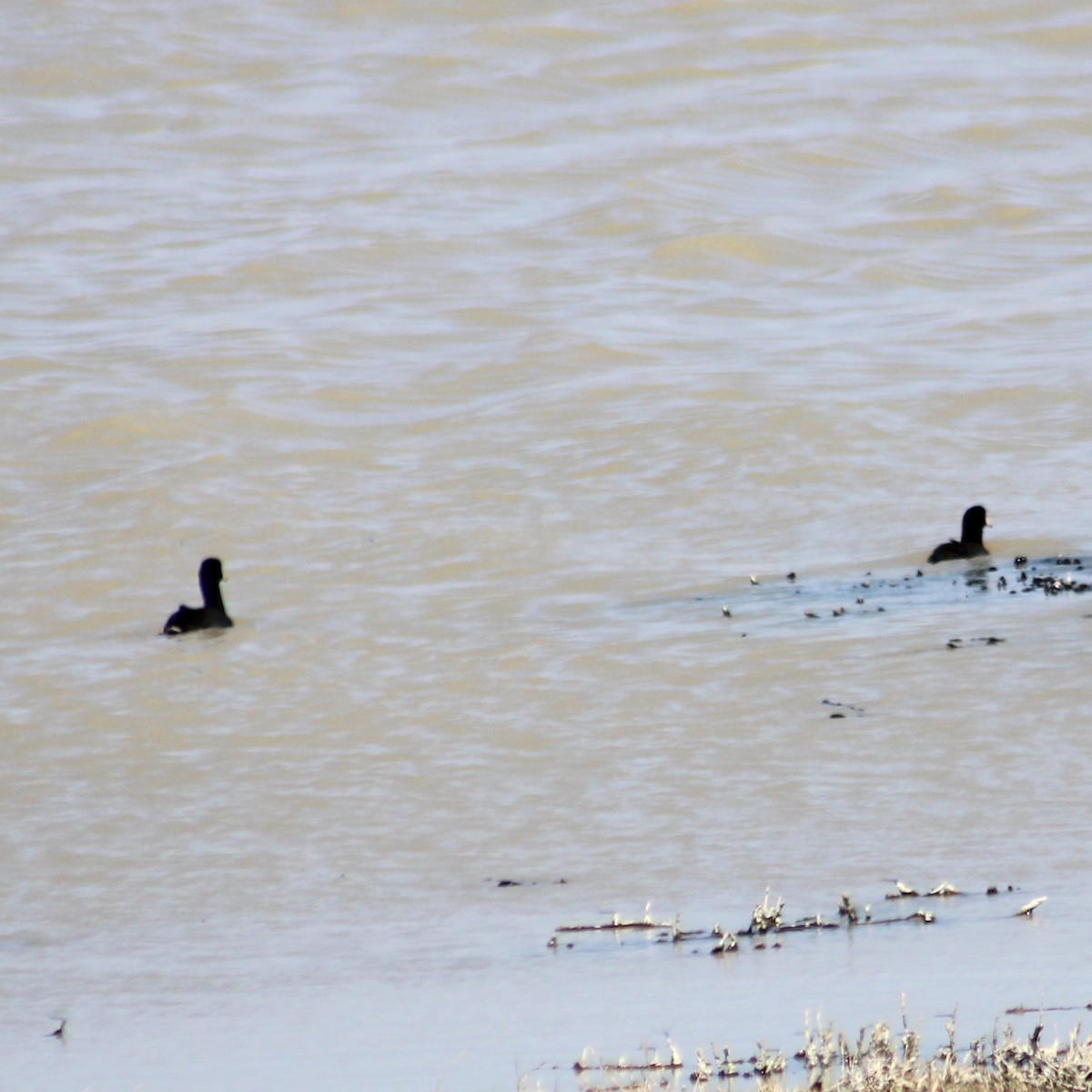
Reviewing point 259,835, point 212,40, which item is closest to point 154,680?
point 259,835

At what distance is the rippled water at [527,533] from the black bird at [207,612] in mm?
242

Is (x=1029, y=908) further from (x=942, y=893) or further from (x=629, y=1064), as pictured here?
(x=629, y=1064)

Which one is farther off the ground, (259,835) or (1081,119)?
(1081,119)

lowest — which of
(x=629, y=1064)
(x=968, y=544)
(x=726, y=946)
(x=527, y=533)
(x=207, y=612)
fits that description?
(x=629, y=1064)

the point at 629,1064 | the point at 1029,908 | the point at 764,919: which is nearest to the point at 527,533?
the point at 764,919

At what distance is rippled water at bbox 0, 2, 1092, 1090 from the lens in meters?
6.37

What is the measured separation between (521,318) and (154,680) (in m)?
11.3

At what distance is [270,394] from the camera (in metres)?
19.2

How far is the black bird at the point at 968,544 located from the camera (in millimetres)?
12656

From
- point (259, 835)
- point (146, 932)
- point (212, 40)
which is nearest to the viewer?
point (146, 932)

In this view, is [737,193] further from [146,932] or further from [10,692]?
[146,932]

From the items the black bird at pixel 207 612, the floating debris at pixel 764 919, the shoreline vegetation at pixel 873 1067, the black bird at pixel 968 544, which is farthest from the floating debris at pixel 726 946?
the black bird at pixel 968 544

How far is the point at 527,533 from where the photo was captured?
14383mm

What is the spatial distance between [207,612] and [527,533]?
292 cm
